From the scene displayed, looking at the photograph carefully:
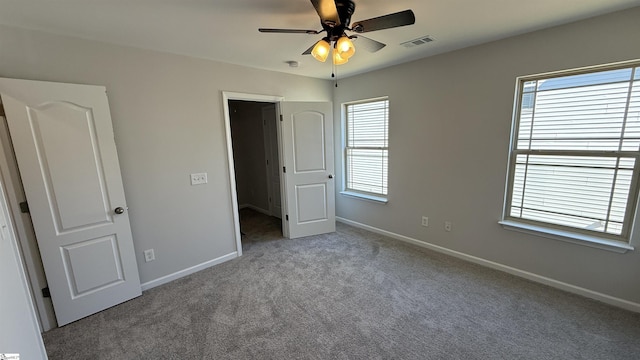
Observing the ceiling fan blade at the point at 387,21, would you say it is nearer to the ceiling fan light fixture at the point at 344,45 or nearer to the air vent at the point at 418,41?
the ceiling fan light fixture at the point at 344,45

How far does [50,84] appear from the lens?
1.92 meters

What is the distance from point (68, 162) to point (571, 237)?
175 inches

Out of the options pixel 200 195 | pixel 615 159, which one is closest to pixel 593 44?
pixel 615 159

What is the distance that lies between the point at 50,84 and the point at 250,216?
3.46 meters

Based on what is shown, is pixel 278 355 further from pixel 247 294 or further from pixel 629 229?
pixel 629 229

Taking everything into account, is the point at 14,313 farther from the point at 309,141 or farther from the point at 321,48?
the point at 309,141

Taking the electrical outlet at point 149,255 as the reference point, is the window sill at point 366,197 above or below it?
above

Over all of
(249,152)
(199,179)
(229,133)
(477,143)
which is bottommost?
(199,179)

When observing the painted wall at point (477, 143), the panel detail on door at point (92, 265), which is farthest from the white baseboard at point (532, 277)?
the panel detail on door at point (92, 265)

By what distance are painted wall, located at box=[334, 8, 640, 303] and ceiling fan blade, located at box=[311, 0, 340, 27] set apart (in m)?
1.83

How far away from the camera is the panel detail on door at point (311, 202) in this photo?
376 centimetres

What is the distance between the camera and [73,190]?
6.84 ft

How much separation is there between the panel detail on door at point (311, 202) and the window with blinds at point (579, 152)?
2331mm

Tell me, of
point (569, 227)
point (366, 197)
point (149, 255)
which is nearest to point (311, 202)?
point (366, 197)
